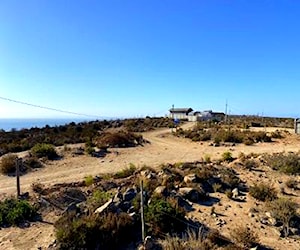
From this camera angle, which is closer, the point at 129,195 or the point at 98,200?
the point at 98,200

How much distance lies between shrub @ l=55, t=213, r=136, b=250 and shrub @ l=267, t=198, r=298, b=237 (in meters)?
4.96

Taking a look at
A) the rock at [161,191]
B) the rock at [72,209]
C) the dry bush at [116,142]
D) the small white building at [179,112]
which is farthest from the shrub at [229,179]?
the small white building at [179,112]

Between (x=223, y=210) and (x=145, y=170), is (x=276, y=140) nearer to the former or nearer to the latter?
(x=145, y=170)

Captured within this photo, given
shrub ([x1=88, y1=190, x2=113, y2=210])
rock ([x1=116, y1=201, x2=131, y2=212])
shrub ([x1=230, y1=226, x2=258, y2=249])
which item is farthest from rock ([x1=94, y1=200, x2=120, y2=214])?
shrub ([x1=230, y1=226, x2=258, y2=249])

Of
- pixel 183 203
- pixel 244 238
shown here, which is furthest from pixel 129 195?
pixel 244 238

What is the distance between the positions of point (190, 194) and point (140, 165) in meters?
6.34

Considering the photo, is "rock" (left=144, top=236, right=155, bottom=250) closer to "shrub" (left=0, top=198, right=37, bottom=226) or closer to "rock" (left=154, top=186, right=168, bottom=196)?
"rock" (left=154, top=186, right=168, bottom=196)

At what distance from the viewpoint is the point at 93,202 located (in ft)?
37.1

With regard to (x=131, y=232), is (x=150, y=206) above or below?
above

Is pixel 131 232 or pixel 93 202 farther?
pixel 93 202

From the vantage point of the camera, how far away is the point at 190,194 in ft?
42.1

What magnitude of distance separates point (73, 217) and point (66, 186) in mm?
4742

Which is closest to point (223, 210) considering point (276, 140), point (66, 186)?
point (66, 186)

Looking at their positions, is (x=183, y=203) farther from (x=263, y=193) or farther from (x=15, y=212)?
(x=15, y=212)
